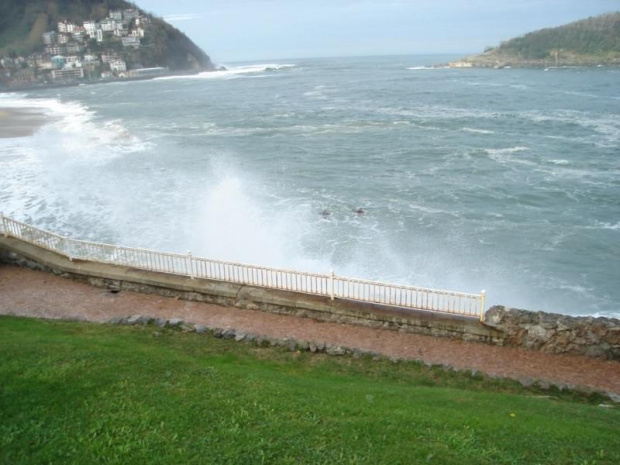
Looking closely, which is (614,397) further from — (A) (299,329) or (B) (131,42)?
(B) (131,42)

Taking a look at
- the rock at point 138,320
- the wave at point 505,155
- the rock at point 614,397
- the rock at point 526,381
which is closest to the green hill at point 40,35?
the wave at point 505,155

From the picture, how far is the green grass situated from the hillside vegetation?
159 meters

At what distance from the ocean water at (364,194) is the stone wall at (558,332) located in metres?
5.17

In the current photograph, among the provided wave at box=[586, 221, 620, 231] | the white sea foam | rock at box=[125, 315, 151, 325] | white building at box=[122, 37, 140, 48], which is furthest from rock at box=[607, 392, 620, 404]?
white building at box=[122, 37, 140, 48]

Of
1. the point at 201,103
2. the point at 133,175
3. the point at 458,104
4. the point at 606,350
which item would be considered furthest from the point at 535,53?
the point at 606,350

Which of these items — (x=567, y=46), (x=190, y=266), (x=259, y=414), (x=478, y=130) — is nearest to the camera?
(x=259, y=414)

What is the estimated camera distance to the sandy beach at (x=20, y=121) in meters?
46.0

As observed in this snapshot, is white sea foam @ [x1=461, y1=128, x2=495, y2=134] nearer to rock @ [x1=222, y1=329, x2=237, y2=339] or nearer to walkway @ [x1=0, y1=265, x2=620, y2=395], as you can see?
walkway @ [x1=0, y1=265, x2=620, y2=395]

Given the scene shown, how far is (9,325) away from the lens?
10.9 meters

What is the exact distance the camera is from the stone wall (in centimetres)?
1041

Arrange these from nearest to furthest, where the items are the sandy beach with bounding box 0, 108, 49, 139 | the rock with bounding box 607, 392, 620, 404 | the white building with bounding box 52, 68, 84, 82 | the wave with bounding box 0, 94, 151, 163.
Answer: the rock with bounding box 607, 392, 620, 404
the wave with bounding box 0, 94, 151, 163
the sandy beach with bounding box 0, 108, 49, 139
the white building with bounding box 52, 68, 84, 82

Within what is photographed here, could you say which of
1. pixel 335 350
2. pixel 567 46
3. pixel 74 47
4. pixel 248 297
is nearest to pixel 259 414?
pixel 335 350

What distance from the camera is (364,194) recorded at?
87.1 ft

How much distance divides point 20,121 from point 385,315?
5515cm
